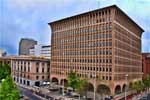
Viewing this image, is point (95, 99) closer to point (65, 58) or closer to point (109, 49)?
point (109, 49)

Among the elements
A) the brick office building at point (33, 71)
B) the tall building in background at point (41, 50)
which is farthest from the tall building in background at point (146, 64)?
the tall building in background at point (41, 50)

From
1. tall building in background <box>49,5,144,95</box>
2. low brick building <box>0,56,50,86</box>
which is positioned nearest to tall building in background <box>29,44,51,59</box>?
low brick building <box>0,56,50,86</box>

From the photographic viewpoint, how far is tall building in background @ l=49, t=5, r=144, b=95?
4641cm

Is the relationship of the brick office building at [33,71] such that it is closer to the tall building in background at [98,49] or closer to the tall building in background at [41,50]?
the tall building in background at [98,49]

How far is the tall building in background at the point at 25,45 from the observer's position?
121625mm

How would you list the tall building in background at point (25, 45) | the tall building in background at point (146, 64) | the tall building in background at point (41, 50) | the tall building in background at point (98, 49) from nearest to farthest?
the tall building in background at point (98, 49), the tall building in background at point (146, 64), the tall building in background at point (41, 50), the tall building in background at point (25, 45)

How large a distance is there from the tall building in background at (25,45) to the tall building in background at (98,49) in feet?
196

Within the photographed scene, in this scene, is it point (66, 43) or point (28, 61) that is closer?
point (66, 43)

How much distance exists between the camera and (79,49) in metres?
54.4

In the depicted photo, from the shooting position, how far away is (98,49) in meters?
48.7

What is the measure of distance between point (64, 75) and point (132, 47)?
62.5 ft

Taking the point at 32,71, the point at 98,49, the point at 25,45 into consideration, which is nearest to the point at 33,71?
the point at 32,71

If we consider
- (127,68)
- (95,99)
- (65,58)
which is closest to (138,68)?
(127,68)

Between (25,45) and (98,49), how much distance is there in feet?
277
